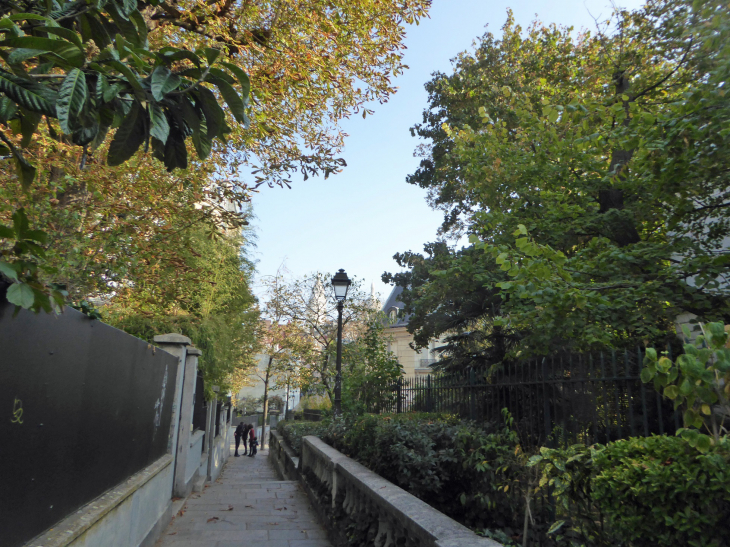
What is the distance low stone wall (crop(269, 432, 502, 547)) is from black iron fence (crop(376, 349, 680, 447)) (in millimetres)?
1534

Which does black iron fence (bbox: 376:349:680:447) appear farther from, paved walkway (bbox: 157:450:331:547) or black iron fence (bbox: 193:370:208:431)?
black iron fence (bbox: 193:370:208:431)

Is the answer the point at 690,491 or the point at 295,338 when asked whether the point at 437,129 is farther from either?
the point at 690,491

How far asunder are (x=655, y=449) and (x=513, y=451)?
2.06m

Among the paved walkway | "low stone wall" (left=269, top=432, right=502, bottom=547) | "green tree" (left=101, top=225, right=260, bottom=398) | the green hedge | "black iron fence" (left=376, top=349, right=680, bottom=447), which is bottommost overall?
the paved walkway

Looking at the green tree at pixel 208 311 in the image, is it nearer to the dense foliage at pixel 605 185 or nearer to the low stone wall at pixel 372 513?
the low stone wall at pixel 372 513

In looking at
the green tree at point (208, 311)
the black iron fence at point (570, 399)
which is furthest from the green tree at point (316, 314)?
the black iron fence at point (570, 399)

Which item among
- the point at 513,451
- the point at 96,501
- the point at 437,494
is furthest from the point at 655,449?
the point at 96,501

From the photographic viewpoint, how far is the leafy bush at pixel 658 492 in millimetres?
2305

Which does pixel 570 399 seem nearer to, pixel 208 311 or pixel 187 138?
pixel 187 138

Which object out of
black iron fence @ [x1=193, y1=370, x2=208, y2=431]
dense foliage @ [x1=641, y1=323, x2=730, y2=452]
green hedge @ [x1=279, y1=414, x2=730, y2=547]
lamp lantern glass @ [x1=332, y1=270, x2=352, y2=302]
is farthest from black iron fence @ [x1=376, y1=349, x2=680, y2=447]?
black iron fence @ [x1=193, y1=370, x2=208, y2=431]

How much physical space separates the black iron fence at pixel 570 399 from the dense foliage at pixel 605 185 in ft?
2.27

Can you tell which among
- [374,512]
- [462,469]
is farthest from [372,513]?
[462,469]

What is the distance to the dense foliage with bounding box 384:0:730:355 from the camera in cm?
502

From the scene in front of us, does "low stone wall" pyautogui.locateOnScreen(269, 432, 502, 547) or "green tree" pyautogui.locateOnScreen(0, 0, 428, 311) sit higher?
"green tree" pyautogui.locateOnScreen(0, 0, 428, 311)
